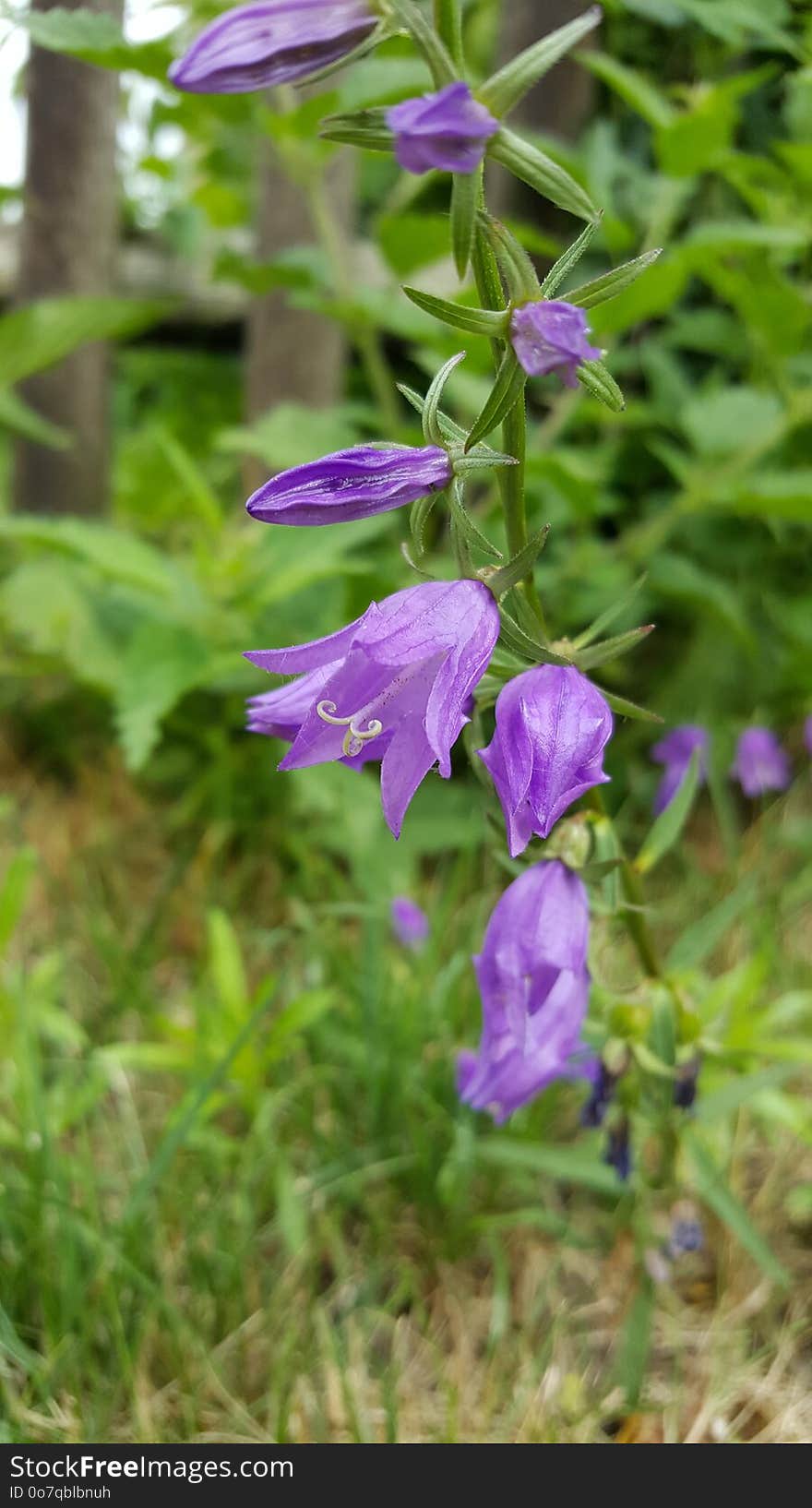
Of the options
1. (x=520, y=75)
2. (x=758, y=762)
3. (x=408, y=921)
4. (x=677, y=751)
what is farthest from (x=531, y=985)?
(x=758, y=762)

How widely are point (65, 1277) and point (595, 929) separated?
0.89 m

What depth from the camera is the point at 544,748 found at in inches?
32.3

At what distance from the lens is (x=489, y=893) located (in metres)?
1.75

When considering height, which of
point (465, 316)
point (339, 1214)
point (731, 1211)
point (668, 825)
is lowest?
point (339, 1214)

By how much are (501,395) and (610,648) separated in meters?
0.22

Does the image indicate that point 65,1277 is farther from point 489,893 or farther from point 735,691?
point 735,691

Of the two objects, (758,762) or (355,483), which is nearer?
(355,483)

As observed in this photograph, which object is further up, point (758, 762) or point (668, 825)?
point (668, 825)

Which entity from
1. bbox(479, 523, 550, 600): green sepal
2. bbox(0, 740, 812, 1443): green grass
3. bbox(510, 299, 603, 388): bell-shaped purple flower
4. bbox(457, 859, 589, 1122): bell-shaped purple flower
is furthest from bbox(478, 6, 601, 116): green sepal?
bbox(0, 740, 812, 1443): green grass

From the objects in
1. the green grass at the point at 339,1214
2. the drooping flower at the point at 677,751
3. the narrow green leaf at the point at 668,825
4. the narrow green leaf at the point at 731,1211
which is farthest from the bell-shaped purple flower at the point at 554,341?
the drooping flower at the point at 677,751

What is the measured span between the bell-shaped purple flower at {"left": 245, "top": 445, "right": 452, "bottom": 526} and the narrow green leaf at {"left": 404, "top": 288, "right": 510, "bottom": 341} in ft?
0.26

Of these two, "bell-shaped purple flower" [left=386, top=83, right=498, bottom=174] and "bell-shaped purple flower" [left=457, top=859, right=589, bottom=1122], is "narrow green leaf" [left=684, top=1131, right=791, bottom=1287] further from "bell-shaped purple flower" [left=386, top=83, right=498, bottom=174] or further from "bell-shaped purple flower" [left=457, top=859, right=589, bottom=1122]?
"bell-shaped purple flower" [left=386, top=83, right=498, bottom=174]

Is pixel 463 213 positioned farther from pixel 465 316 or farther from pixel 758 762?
pixel 758 762

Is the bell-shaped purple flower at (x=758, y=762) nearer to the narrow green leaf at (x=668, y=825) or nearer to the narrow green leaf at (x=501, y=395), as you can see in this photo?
the narrow green leaf at (x=668, y=825)
